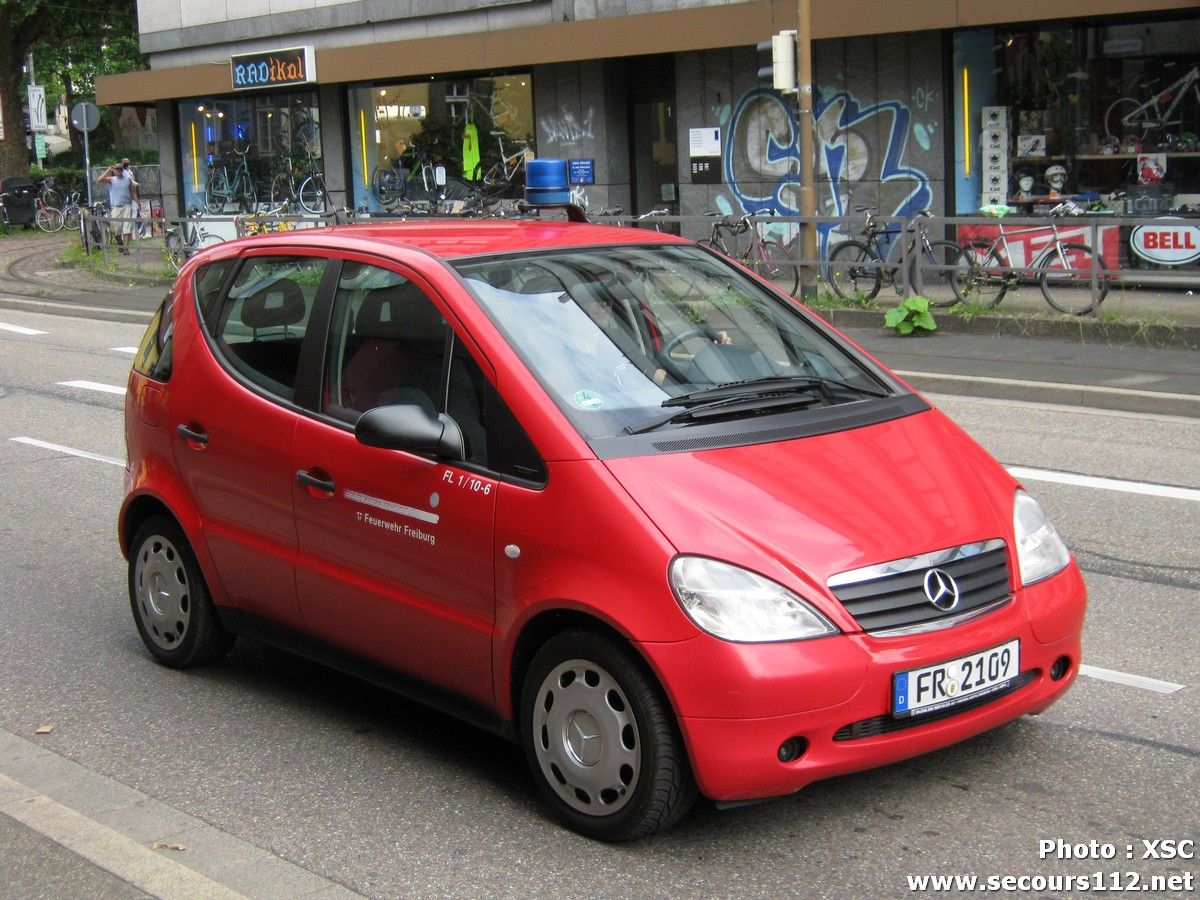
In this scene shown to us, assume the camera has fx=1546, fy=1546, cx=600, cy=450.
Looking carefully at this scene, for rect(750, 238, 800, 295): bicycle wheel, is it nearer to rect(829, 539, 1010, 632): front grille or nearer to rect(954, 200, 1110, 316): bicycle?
rect(954, 200, 1110, 316): bicycle

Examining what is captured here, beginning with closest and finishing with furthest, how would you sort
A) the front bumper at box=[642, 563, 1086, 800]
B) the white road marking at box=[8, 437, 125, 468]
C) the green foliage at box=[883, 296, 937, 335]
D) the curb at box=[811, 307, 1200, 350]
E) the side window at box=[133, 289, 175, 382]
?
the front bumper at box=[642, 563, 1086, 800], the side window at box=[133, 289, 175, 382], the white road marking at box=[8, 437, 125, 468], the curb at box=[811, 307, 1200, 350], the green foliage at box=[883, 296, 937, 335]

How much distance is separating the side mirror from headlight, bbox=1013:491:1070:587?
1653 millimetres

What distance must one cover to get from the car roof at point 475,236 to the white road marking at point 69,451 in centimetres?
523

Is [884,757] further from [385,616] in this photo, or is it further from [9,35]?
[9,35]

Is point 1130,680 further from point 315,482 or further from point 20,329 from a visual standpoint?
point 20,329

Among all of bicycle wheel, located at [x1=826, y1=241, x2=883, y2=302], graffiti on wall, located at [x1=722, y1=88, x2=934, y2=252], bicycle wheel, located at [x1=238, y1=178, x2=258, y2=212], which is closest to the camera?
bicycle wheel, located at [x1=826, y1=241, x2=883, y2=302]

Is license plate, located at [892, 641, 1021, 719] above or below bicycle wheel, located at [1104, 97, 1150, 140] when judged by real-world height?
below

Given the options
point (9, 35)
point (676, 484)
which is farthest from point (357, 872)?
point (9, 35)

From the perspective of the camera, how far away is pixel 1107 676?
18.1 ft

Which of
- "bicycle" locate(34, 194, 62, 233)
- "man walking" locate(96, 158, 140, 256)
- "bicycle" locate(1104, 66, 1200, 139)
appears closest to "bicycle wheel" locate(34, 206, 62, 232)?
"bicycle" locate(34, 194, 62, 233)

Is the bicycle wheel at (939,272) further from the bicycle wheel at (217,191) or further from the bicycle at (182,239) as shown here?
the bicycle wheel at (217,191)

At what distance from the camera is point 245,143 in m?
30.5

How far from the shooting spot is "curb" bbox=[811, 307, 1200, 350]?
13.9 m

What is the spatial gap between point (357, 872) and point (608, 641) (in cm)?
93
